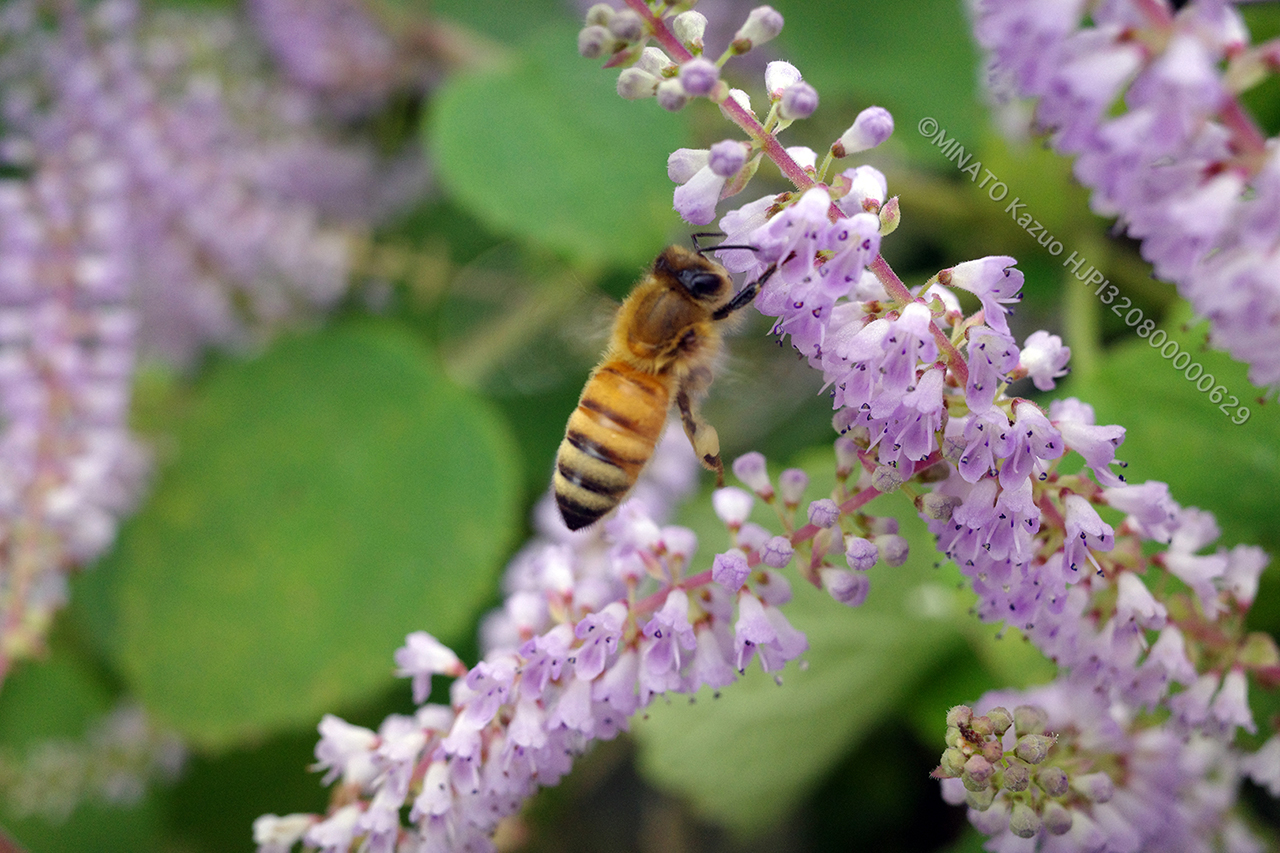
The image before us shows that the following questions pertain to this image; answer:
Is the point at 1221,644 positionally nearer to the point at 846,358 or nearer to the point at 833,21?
the point at 846,358

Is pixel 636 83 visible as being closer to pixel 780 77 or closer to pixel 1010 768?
pixel 780 77

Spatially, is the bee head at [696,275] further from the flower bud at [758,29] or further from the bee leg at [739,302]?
the flower bud at [758,29]

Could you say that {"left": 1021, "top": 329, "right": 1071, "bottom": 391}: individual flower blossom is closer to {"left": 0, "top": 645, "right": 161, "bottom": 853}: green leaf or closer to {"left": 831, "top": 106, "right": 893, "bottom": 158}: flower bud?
{"left": 831, "top": 106, "right": 893, "bottom": 158}: flower bud

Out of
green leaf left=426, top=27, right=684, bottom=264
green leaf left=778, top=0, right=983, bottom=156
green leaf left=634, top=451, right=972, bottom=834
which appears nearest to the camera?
green leaf left=634, top=451, right=972, bottom=834

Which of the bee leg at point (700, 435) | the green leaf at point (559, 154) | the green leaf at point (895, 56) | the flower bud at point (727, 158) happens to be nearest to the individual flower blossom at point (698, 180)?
the flower bud at point (727, 158)

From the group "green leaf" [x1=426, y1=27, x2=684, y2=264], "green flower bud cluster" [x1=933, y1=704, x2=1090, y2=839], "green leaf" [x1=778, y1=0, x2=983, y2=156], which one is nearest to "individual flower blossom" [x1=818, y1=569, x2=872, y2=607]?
"green flower bud cluster" [x1=933, y1=704, x2=1090, y2=839]
